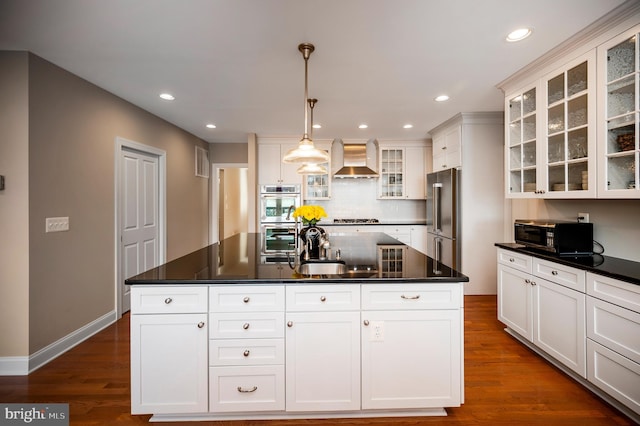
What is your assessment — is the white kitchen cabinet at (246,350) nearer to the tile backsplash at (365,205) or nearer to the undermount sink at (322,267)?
the undermount sink at (322,267)

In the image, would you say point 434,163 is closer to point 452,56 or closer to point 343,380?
point 452,56

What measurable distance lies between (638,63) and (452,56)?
1.11 m

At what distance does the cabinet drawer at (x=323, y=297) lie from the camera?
170cm

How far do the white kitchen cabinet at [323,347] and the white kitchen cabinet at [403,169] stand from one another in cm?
404

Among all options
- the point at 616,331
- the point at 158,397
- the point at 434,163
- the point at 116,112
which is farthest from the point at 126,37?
the point at 434,163

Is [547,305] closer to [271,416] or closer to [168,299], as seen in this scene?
[271,416]

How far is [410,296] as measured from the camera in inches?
67.2

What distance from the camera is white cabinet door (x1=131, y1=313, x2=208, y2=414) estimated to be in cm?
167

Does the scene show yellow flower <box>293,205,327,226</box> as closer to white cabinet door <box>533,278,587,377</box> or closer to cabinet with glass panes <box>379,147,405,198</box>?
white cabinet door <box>533,278,587,377</box>

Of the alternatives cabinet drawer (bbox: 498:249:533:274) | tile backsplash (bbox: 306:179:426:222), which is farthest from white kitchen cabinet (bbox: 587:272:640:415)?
tile backsplash (bbox: 306:179:426:222)

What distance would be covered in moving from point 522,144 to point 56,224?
421cm

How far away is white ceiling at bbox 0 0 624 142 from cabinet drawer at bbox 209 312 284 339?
181cm

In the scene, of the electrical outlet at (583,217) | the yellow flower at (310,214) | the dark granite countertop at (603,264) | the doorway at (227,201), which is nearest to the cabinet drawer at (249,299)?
the yellow flower at (310,214)

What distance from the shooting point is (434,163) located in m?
5.02
